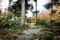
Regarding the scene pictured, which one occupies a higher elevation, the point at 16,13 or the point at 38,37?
the point at 16,13

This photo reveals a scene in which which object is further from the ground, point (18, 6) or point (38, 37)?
point (18, 6)

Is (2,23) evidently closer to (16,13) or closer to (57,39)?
(16,13)

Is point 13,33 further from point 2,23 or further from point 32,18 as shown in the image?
point 32,18

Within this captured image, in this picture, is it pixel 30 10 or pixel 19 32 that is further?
pixel 30 10

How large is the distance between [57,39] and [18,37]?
0.85 m

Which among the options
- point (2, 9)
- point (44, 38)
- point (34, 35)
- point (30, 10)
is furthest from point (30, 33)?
point (2, 9)

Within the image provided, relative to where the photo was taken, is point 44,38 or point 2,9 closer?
point 44,38

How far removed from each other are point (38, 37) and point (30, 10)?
73cm

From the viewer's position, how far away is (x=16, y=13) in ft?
10.8

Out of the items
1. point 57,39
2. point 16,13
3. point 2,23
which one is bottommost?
point 57,39

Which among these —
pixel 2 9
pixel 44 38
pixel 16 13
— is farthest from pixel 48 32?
pixel 2 9

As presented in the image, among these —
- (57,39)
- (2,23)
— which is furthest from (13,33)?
(57,39)

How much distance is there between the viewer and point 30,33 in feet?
10.1

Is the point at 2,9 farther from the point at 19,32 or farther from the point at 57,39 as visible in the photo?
the point at 57,39
